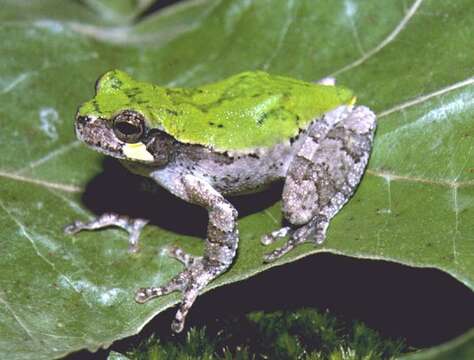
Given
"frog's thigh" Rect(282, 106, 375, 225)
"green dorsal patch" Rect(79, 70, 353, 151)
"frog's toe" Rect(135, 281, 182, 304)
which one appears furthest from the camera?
"frog's thigh" Rect(282, 106, 375, 225)

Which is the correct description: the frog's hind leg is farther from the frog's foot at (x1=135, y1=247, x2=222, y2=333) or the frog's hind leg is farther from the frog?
the frog's foot at (x1=135, y1=247, x2=222, y2=333)

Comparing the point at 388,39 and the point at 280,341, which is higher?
the point at 388,39

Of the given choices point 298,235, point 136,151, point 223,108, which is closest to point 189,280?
point 298,235

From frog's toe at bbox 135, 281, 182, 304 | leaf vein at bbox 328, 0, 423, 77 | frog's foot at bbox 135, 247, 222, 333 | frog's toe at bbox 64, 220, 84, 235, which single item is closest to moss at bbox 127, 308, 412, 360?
frog's foot at bbox 135, 247, 222, 333

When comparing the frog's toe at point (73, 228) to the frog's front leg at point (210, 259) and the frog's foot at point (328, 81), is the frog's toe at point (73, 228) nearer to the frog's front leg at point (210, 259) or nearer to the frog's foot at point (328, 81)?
the frog's front leg at point (210, 259)

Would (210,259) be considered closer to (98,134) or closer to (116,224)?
(116,224)
